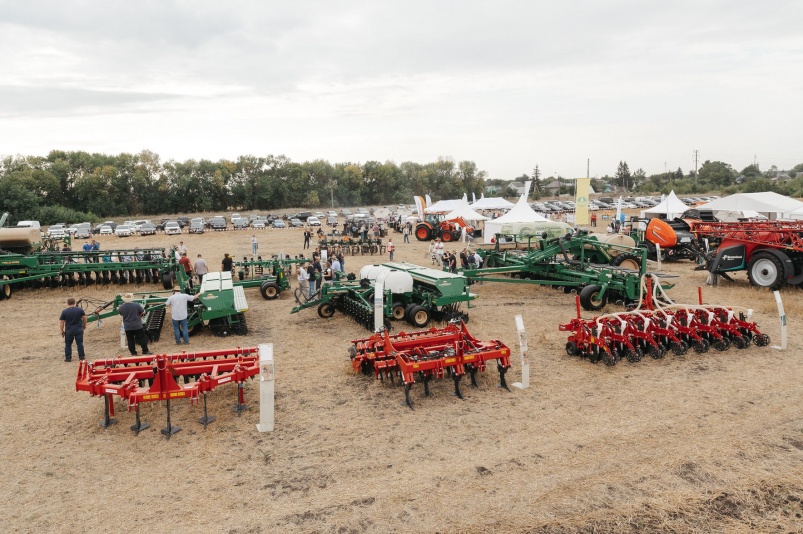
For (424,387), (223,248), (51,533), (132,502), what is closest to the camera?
(51,533)

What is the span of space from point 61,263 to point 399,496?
15.2 m

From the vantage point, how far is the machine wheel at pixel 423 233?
30.9 m

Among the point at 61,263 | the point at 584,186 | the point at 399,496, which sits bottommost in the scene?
the point at 399,496

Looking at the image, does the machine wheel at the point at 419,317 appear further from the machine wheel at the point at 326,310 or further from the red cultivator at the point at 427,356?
the red cultivator at the point at 427,356

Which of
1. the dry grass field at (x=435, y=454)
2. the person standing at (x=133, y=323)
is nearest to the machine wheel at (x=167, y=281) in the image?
the dry grass field at (x=435, y=454)

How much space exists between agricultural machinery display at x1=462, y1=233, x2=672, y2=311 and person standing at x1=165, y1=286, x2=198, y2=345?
7200mm

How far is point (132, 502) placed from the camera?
5.10 m

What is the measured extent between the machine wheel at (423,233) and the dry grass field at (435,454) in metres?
21.5

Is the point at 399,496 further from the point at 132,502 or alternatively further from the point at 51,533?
the point at 51,533

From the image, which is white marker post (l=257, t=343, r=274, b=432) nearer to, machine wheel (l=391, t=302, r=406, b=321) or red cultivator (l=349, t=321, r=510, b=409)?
red cultivator (l=349, t=321, r=510, b=409)

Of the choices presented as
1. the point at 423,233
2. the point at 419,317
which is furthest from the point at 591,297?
the point at 423,233

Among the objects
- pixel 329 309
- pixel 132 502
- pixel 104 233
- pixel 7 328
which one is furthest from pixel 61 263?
pixel 104 233

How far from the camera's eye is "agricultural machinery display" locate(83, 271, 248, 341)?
1071cm

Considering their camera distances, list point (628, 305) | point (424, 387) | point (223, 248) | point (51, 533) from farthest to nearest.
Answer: point (223, 248)
point (628, 305)
point (424, 387)
point (51, 533)
